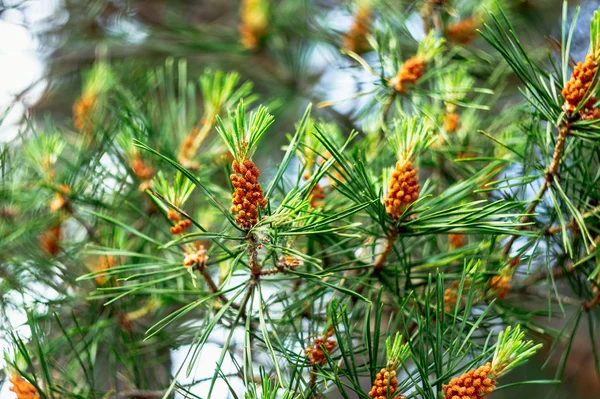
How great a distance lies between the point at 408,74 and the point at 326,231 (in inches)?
11.5

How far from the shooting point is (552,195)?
0.59 meters

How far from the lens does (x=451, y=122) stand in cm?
85

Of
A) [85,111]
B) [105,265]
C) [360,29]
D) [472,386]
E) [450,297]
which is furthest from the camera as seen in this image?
[360,29]

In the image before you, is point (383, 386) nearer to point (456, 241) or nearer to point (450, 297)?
point (450, 297)

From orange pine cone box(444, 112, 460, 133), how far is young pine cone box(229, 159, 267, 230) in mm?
412

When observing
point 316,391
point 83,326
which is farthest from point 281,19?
point 316,391

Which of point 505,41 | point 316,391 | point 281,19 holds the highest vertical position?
point 281,19

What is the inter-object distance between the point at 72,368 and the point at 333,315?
36 centimetres

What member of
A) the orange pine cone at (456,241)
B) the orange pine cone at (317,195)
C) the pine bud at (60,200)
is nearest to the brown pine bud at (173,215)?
the orange pine cone at (317,195)

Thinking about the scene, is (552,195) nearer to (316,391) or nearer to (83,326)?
(316,391)

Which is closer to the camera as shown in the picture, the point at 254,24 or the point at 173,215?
the point at 173,215

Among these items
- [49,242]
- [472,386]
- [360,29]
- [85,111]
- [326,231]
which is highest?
[360,29]

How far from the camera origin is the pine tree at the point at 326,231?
53cm

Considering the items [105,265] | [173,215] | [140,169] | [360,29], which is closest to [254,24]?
[360,29]
